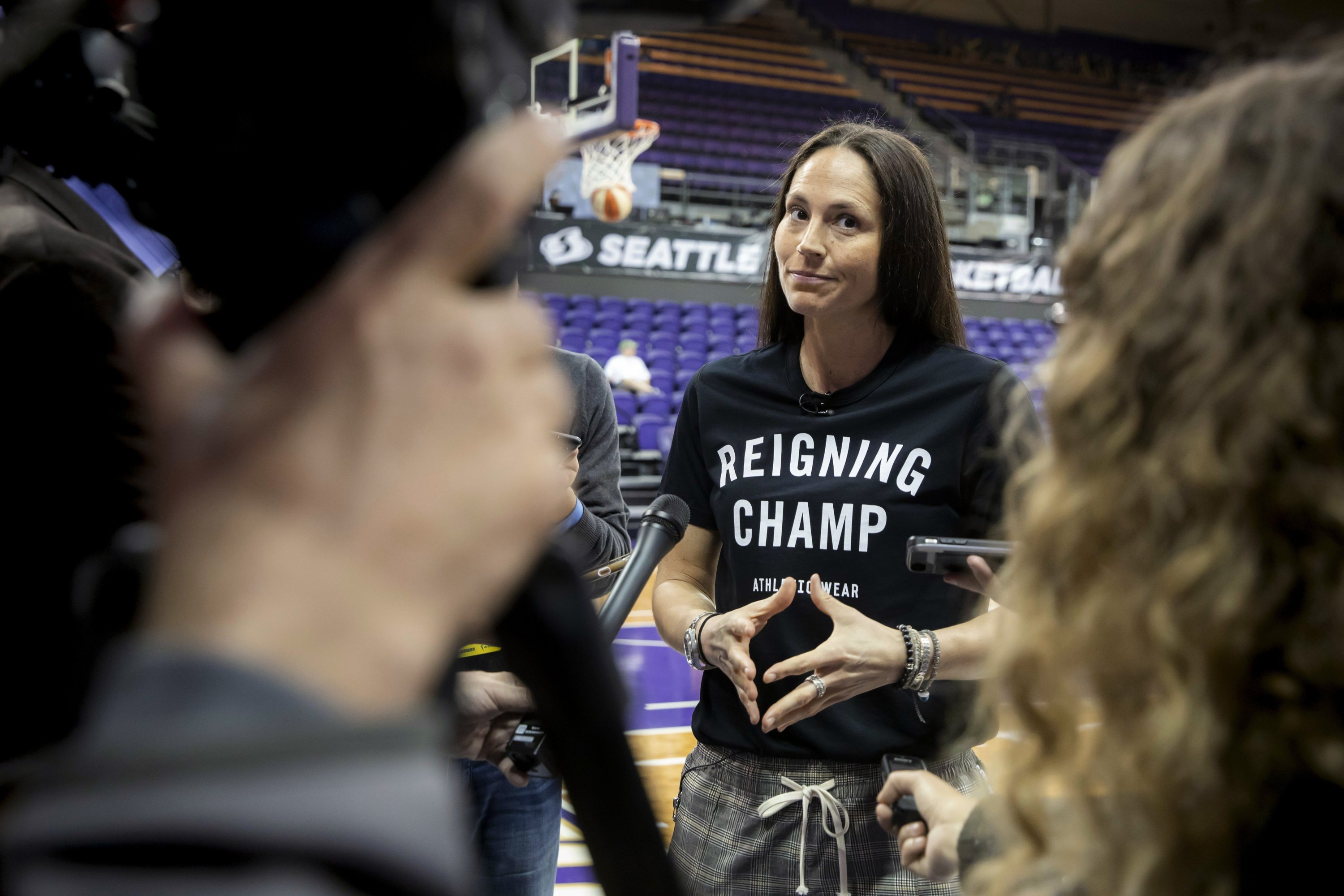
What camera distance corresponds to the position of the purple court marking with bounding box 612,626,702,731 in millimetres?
4145

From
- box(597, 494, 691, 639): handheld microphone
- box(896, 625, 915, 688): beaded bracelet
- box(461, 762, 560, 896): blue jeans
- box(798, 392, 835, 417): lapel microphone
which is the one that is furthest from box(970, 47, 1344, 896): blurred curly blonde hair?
box(461, 762, 560, 896): blue jeans

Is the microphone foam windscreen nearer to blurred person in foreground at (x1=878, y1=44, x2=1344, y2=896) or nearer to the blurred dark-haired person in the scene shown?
the blurred dark-haired person

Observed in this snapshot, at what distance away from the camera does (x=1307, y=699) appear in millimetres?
491

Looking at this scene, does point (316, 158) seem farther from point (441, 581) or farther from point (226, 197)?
point (441, 581)

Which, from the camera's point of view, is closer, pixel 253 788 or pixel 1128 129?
pixel 253 788

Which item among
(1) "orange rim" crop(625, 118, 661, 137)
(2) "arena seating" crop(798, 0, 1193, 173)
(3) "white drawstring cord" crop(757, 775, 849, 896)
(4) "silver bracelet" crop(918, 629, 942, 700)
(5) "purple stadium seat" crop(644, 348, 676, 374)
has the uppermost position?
(2) "arena seating" crop(798, 0, 1193, 173)

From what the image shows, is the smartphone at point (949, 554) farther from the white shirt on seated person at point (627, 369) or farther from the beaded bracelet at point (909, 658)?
the white shirt on seated person at point (627, 369)

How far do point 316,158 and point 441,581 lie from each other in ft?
0.43

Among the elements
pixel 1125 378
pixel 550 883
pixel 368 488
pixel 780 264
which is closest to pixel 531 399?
pixel 368 488

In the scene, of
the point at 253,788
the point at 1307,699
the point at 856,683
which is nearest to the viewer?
the point at 253,788

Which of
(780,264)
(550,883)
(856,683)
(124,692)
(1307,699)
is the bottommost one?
(550,883)

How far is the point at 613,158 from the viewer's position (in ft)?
30.0

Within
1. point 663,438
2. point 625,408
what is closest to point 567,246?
point 625,408

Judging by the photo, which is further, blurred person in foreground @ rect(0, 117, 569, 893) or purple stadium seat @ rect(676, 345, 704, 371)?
purple stadium seat @ rect(676, 345, 704, 371)
